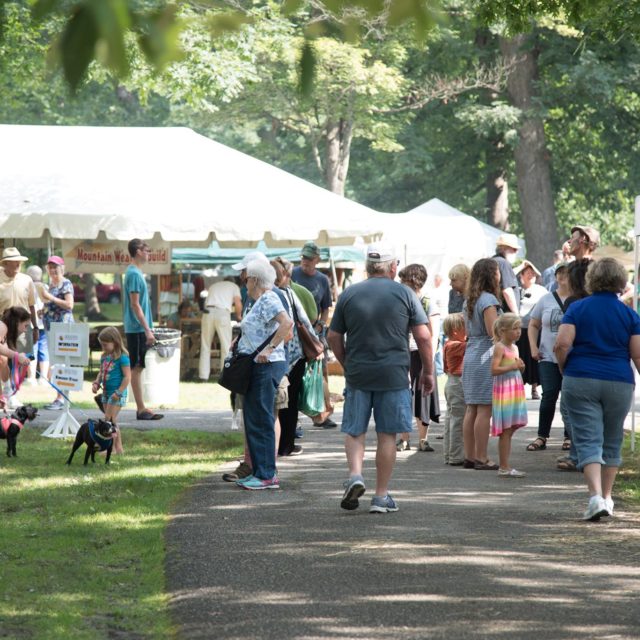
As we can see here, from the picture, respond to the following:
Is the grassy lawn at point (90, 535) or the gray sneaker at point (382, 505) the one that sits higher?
the gray sneaker at point (382, 505)

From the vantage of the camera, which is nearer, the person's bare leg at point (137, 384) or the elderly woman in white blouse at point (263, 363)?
the elderly woman in white blouse at point (263, 363)

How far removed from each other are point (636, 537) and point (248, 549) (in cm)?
230

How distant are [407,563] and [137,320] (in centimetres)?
816

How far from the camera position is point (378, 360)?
8.81 m

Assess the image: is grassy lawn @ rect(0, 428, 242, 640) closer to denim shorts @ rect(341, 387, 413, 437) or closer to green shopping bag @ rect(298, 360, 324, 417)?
green shopping bag @ rect(298, 360, 324, 417)

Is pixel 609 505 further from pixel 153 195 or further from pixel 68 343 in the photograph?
pixel 153 195

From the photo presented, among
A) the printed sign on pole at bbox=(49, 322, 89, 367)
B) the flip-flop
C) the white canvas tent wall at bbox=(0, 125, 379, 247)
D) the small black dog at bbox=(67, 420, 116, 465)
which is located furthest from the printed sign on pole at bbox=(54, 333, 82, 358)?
the white canvas tent wall at bbox=(0, 125, 379, 247)

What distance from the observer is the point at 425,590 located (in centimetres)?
651

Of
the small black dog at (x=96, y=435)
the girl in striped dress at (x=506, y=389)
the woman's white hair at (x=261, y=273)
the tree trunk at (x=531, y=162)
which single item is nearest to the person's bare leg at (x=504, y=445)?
the girl in striped dress at (x=506, y=389)

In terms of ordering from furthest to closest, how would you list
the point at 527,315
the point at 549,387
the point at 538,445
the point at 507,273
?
the point at 527,315
the point at 507,273
the point at 538,445
the point at 549,387

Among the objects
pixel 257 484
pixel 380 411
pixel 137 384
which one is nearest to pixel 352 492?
pixel 380 411

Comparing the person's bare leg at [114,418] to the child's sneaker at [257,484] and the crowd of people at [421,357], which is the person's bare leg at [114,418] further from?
the child's sneaker at [257,484]

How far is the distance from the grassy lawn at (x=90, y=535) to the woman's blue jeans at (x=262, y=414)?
0.65 metres

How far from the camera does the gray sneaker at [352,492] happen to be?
8.71 metres
